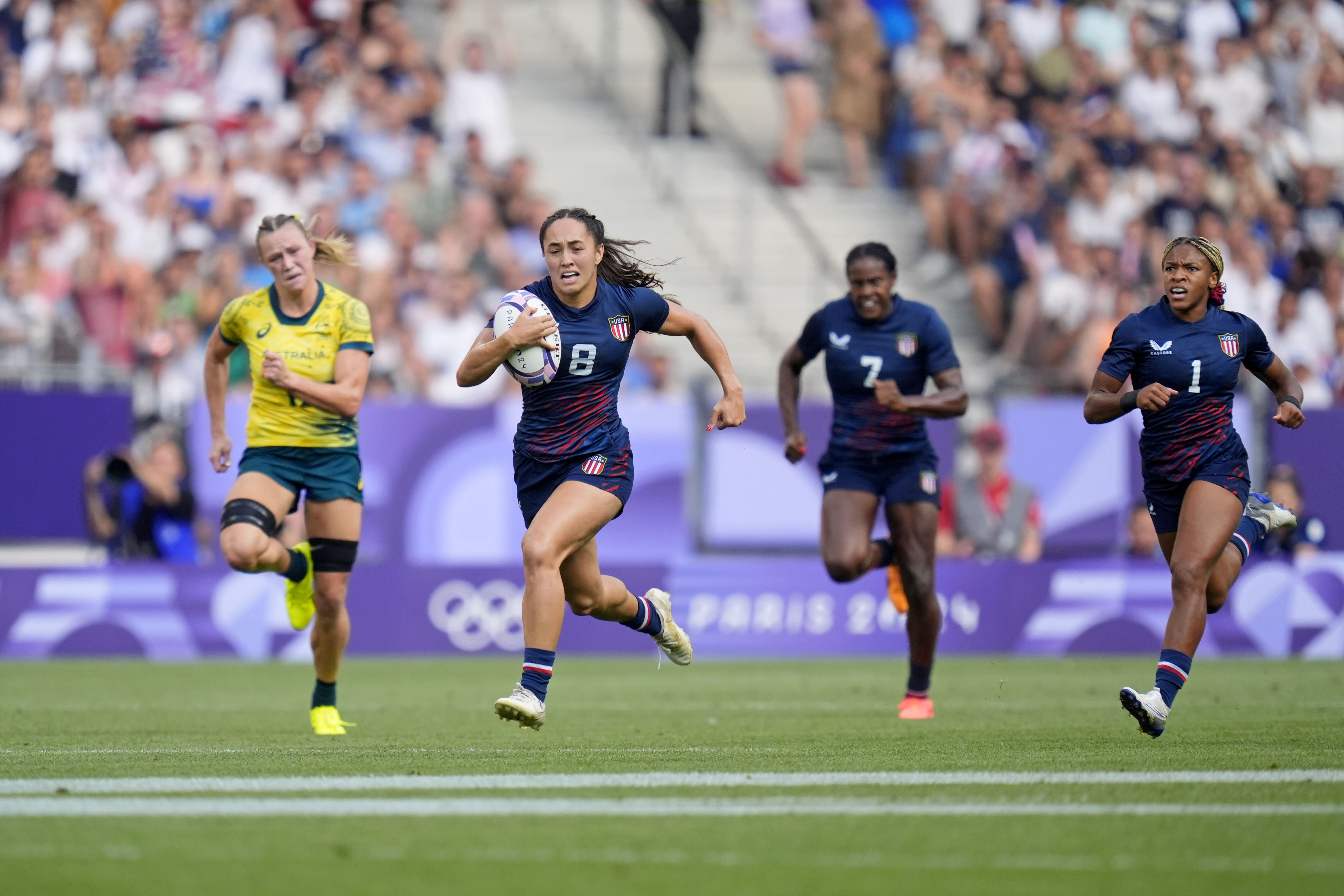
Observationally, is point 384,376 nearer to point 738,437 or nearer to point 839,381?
point 738,437

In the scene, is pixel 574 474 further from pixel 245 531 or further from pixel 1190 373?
pixel 1190 373

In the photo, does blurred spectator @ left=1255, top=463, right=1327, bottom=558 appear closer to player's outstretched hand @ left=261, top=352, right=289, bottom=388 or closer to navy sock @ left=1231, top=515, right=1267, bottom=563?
navy sock @ left=1231, top=515, right=1267, bottom=563

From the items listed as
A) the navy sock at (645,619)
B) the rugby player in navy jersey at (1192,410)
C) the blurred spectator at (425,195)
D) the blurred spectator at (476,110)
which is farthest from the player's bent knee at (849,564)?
the blurred spectator at (476,110)

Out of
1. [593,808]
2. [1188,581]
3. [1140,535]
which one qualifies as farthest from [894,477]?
[1140,535]

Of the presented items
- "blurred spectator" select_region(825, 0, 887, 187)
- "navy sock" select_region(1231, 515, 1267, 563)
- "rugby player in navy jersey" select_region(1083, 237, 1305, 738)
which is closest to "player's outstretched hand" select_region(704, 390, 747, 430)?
"rugby player in navy jersey" select_region(1083, 237, 1305, 738)

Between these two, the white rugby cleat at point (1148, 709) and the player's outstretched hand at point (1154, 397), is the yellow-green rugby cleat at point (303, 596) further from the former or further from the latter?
the player's outstretched hand at point (1154, 397)

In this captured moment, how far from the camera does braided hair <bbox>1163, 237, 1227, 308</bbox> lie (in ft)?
29.1

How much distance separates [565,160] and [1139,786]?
17.0 meters

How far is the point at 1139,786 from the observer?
22.1 ft

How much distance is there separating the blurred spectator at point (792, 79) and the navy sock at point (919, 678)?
44.1ft

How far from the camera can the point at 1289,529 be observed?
16500mm

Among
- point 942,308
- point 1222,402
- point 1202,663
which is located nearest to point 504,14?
point 942,308

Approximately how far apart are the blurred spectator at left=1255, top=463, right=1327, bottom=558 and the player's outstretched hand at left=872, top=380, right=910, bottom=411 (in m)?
7.11

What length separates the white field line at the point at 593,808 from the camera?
19.9ft
